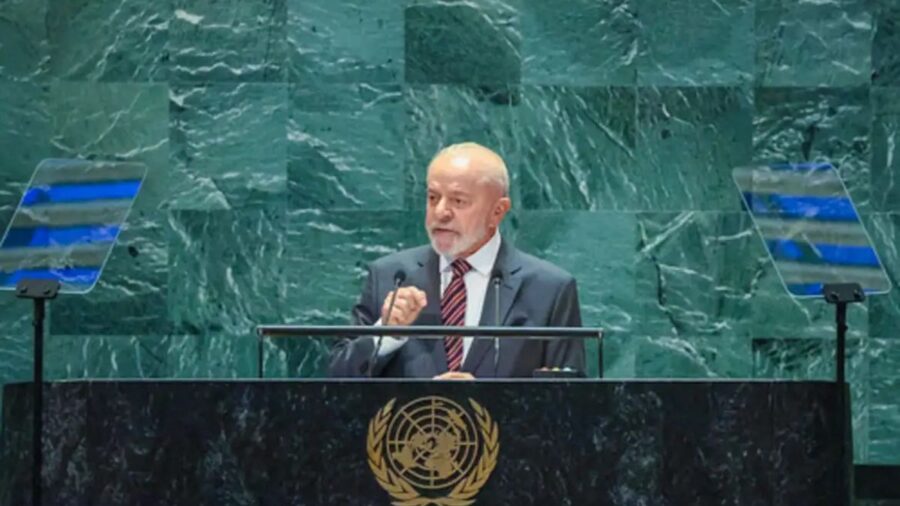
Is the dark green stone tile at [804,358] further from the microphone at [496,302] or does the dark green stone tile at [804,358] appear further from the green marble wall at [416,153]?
the microphone at [496,302]

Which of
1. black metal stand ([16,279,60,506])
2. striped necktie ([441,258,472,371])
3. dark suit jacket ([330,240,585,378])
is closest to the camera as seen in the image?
black metal stand ([16,279,60,506])

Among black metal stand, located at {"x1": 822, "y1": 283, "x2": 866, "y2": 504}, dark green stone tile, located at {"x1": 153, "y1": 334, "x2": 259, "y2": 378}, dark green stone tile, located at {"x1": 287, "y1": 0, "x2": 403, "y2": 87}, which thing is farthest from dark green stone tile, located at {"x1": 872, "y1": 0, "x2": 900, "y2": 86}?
black metal stand, located at {"x1": 822, "y1": 283, "x2": 866, "y2": 504}

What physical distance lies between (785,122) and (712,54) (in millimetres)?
426

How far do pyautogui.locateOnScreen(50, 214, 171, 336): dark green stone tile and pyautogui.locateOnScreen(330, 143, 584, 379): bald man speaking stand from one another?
2.02 meters

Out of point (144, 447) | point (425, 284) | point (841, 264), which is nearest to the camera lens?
point (144, 447)

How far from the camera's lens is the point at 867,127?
8875 millimetres

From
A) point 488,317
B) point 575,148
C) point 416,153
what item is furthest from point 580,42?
point 488,317

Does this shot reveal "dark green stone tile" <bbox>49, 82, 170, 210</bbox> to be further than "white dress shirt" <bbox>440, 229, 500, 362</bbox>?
Yes

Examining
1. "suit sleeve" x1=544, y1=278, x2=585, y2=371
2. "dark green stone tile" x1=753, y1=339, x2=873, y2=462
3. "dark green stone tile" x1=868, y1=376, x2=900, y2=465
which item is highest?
"suit sleeve" x1=544, y1=278, x2=585, y2=371

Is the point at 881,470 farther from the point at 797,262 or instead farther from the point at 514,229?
the point at 797,262

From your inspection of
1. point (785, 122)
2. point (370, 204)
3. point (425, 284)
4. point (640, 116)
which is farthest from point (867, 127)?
point (425, 284)

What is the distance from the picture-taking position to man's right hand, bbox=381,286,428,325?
6.40 metres

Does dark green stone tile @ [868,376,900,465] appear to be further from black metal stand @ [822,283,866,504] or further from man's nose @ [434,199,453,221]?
black metal stand @ [822,283,866,504]

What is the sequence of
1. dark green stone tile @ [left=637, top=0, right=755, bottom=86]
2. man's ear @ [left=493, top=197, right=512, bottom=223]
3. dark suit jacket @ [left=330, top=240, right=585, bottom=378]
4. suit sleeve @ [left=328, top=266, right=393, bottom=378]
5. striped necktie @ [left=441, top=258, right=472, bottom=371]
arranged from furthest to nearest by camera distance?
dark green stone tile @ [left=637, top=0, right=755, bottom=86] → man's ear @ [left=493, top=197, right=512, bottom=223] → striped necktie @ [left=441, top=258, right=472, bottom=371] → dark suit jacket @ [left=330, top=240, right=585, bottom=378] → suit sleeve @ [left=328, top=266, right=393, bottom=378]
